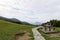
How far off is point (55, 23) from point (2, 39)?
41034 mm

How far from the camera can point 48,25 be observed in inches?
1640

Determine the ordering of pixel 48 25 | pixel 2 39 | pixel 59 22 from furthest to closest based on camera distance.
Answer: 1. pixel 59 22
2. pixel 48 25
3. pixel 2 39

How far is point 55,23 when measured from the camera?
2402 inches

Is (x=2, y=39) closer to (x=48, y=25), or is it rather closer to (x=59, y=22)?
(x=48, y=25)

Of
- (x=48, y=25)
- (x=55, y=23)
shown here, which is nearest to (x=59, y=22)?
(x=55, y=23)

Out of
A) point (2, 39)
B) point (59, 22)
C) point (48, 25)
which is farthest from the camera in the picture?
point (59, 22)

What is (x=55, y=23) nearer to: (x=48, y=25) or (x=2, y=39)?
(x=48, y=25)

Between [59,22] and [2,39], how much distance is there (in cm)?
4023

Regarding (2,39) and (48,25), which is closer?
(2,39)

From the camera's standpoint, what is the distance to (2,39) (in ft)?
74.9

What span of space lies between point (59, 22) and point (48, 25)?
19.1 metres

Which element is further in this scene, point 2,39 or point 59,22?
point 59,22

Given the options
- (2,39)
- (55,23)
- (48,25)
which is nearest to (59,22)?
(55,23)

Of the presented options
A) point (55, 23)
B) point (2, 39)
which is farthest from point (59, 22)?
point (2, 39)
